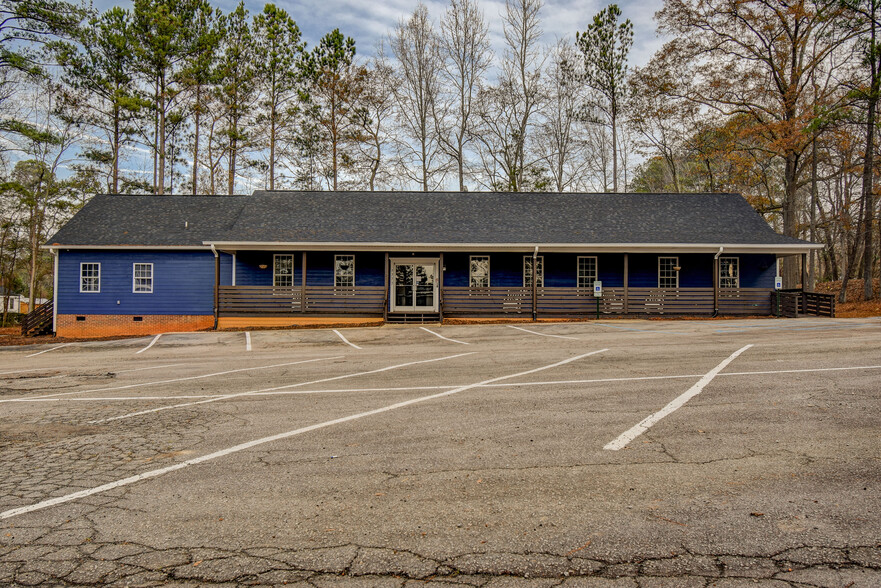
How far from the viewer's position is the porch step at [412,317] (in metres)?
18.9

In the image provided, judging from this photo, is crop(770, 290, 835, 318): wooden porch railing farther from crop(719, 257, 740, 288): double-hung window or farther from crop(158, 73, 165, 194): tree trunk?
crop(158, 73, 165, 194): tree trunk

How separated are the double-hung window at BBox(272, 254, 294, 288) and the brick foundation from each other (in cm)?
300

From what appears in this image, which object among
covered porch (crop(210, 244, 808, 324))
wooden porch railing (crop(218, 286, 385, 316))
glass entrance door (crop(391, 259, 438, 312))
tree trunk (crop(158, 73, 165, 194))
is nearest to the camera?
wooden porch railing (crop(218, 286, 385, 316))

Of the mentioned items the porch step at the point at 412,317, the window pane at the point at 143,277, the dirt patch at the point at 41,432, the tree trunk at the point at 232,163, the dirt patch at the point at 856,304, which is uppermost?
the tree trunk at the point at 232,163

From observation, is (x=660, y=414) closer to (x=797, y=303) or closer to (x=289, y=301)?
(x=289, y=301)

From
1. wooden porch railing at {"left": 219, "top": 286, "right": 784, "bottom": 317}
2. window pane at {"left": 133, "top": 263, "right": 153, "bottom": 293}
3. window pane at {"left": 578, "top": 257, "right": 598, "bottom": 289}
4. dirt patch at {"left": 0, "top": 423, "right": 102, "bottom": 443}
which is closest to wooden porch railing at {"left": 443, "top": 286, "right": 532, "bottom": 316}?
wooden porch railing at {"left": 219, "top": 286, "right": 784, "bottom": 317}

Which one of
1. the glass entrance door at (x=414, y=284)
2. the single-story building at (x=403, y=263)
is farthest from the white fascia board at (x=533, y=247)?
the glass entrance door at (x=414, y=284)

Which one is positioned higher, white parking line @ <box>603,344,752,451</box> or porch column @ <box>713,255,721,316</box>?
porch column @ <box>713,255,721,316</box>

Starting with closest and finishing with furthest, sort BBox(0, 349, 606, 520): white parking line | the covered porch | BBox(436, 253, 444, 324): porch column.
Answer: BBox(0, 349, 606, 520): white parking line
BBox(436, 253, 444, 324): porch column
the covered porch

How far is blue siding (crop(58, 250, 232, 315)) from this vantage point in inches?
786

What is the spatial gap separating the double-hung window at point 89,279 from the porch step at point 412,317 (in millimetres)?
A: 11810

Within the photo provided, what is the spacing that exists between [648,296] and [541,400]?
14407 mm

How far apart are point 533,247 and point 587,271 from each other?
3.12m

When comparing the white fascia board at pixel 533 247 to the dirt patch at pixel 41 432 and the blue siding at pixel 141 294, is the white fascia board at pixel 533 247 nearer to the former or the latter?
the blue siding at pixel 141 294
